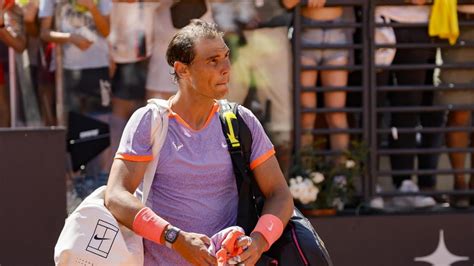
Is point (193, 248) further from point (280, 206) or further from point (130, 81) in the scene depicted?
point (130, 81)

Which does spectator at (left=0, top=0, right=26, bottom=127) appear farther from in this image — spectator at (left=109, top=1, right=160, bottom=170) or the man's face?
the man's face

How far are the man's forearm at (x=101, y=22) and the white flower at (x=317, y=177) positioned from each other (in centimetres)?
194

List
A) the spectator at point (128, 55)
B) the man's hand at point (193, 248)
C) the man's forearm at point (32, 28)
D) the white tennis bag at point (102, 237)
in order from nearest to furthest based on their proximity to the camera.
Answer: the man's hand at point (193, 248) → the white tennis bag at point (102, 237) → the man's forearm at point (32, 28) → the spectator at point (128, 55)

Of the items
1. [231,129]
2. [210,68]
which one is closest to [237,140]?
[231,129]

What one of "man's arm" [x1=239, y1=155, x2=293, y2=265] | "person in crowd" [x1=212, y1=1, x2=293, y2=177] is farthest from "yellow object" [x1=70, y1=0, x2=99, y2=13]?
"man's arm" [x1=239, y1=155, x2=293, y2=265]

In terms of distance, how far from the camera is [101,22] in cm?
745

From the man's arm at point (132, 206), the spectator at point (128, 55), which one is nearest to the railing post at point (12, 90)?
the spectator at point (128, 55)

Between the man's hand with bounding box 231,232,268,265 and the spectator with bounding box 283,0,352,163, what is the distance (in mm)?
3659

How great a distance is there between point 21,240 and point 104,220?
269 centimetres

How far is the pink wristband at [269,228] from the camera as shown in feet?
13.7

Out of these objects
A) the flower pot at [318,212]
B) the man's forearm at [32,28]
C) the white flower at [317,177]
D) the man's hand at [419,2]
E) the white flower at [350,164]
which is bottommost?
the flower pot at [318,212]

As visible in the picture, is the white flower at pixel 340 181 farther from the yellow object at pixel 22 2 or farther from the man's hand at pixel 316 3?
the yellow object at pixel 22 2

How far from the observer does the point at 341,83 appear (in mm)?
7848

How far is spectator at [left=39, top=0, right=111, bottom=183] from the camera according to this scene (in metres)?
7.39
